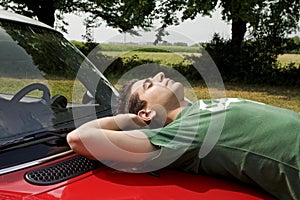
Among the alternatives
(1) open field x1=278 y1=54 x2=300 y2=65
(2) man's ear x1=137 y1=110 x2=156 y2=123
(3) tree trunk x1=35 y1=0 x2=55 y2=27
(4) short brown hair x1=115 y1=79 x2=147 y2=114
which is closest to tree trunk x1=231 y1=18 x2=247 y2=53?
(1) open field x1=278 y1=54 x2=300 y2=65

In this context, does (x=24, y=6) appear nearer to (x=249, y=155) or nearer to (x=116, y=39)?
(x=116, y=39)

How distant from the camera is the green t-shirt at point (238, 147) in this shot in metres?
1.82

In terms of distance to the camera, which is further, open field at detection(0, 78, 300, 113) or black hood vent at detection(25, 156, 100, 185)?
open field at detection(0, 78, 300, 113)

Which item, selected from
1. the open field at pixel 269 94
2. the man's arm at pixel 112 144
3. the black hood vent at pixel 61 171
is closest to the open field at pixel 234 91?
the open field at pixel 269 94

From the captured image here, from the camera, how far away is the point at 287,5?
13.6 metres

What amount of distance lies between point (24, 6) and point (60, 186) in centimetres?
1561

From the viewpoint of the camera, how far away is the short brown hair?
2.15 metres

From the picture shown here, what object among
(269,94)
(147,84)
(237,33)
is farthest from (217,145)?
(237,33)

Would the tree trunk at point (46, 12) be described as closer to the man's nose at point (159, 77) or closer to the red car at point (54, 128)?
the red car at point (54, 128)

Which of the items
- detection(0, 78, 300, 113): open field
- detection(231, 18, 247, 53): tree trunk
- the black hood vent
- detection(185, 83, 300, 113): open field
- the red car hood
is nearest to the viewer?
the red car hood

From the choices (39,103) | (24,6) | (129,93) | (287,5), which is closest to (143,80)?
(129,93)

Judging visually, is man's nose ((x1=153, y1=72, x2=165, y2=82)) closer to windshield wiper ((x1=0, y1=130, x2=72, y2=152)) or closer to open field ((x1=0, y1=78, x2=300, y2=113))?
open field ((x1=0, y1=78, x2=300, y2=113))

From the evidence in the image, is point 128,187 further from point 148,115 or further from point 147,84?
point 147,84

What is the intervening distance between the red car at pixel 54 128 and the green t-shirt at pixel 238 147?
61mm
